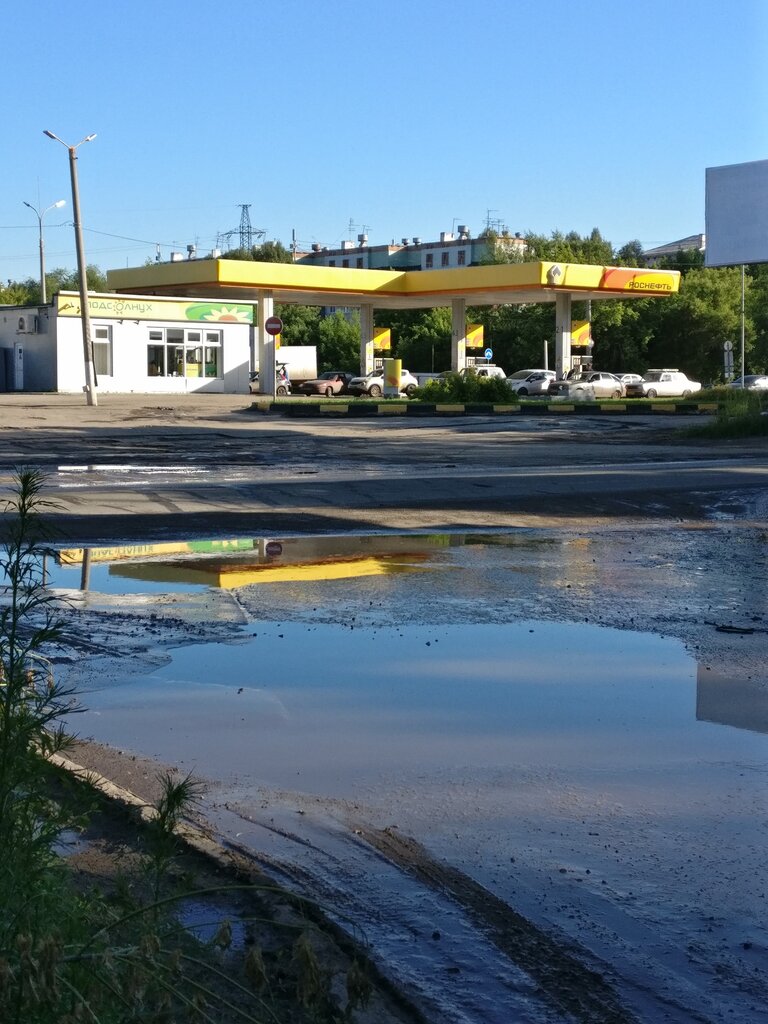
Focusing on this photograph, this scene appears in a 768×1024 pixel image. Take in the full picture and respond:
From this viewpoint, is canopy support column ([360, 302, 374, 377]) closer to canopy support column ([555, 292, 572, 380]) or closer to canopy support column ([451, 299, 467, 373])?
canopy support column ([451, 299, 467, 373])

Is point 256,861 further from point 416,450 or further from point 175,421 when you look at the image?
point 175,421

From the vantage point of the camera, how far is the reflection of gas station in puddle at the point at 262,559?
35.5 feet

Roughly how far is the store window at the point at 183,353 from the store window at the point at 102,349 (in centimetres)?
216

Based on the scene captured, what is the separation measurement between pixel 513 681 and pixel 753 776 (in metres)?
1.94

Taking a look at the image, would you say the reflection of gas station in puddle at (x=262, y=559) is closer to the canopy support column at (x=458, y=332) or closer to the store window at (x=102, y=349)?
the store window at (x=102, y=349)

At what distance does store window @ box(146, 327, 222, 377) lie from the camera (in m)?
62.3

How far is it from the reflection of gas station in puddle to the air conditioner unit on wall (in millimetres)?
49777

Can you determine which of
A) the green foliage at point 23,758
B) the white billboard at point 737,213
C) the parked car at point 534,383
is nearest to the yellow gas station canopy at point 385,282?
the parked car at point 534,383

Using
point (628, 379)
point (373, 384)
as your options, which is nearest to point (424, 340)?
point (628, 379)

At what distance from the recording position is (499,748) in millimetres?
5918

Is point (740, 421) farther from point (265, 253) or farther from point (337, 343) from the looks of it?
point (265, 253)

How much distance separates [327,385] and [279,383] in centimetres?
242

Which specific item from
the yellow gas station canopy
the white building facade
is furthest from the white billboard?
the white building facade

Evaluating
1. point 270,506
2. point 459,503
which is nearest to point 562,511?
point 459,503
